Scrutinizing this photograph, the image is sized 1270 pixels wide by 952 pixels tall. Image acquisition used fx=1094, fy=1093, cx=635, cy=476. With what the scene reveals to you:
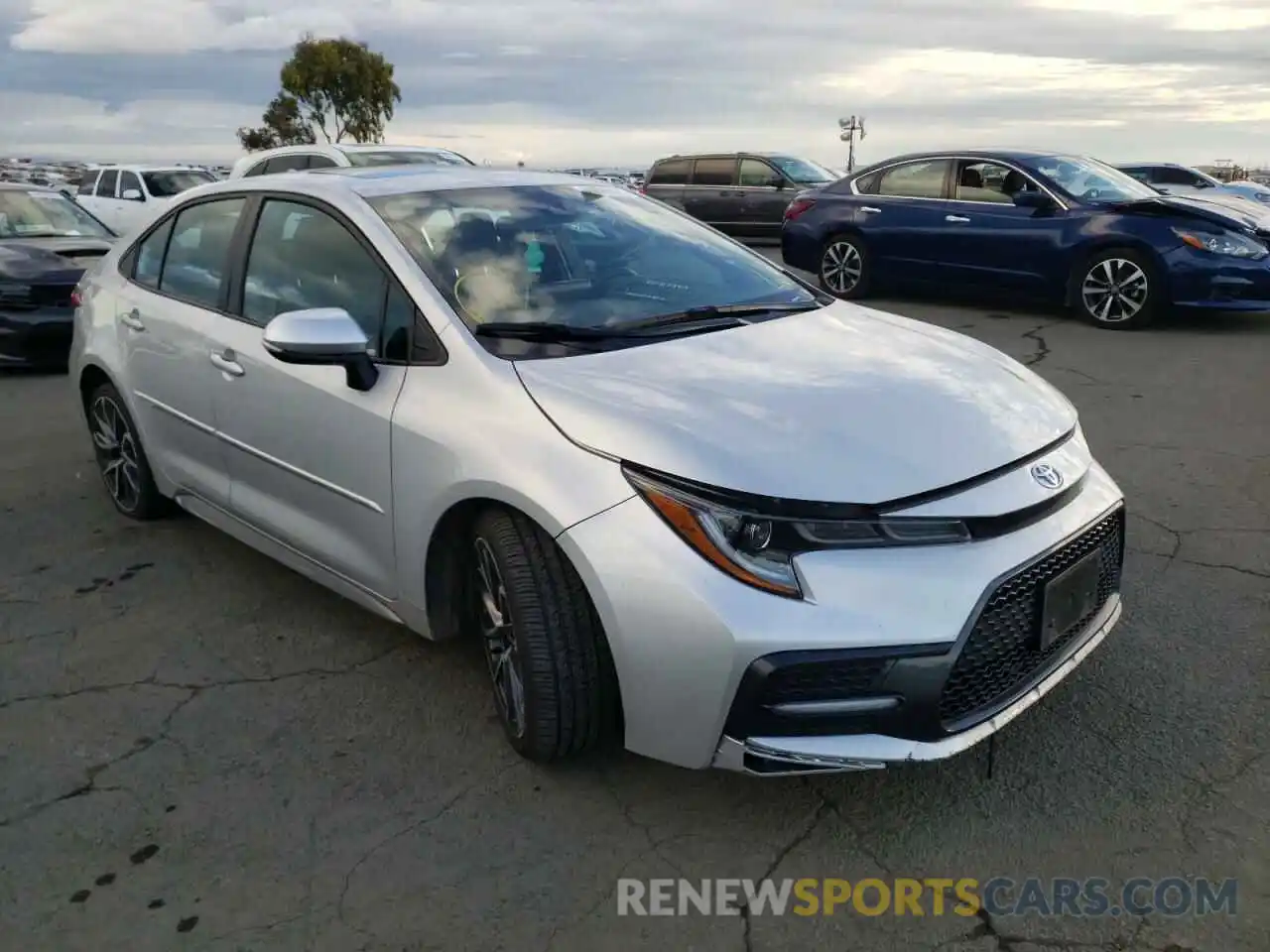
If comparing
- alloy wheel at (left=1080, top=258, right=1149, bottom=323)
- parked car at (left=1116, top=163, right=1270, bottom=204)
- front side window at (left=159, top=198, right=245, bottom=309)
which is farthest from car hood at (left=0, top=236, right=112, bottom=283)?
parked car at (left=1116, top=163, right=1270, bottom=204)

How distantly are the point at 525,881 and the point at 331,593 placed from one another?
6.19 feet

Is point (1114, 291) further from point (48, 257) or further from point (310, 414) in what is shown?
point (48, 257)

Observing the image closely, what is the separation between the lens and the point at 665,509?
8.07 ft

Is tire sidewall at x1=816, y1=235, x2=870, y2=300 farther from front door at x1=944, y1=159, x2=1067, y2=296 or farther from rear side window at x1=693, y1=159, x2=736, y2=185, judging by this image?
rear side window at x1=693, y1=159, x2=736, y2=185

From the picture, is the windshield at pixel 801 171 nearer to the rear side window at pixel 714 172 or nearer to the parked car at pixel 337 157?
the rear side window at pixel 714 172

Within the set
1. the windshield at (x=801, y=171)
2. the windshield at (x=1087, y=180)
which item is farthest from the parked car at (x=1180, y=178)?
the windshield at (x=1087, y=180)

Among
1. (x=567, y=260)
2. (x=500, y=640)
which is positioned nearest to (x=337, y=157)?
(x=567, y=260)

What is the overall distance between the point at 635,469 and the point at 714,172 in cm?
1597

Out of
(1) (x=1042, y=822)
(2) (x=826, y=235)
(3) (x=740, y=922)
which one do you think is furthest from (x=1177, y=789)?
(2) (x=826, y=235)

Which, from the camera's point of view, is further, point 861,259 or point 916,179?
point 861,259

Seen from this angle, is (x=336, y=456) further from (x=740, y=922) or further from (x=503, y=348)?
(x=740, y=922)

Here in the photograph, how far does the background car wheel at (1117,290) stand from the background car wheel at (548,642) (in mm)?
7679

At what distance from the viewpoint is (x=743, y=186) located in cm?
1739

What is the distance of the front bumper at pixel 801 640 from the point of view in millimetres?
2352
